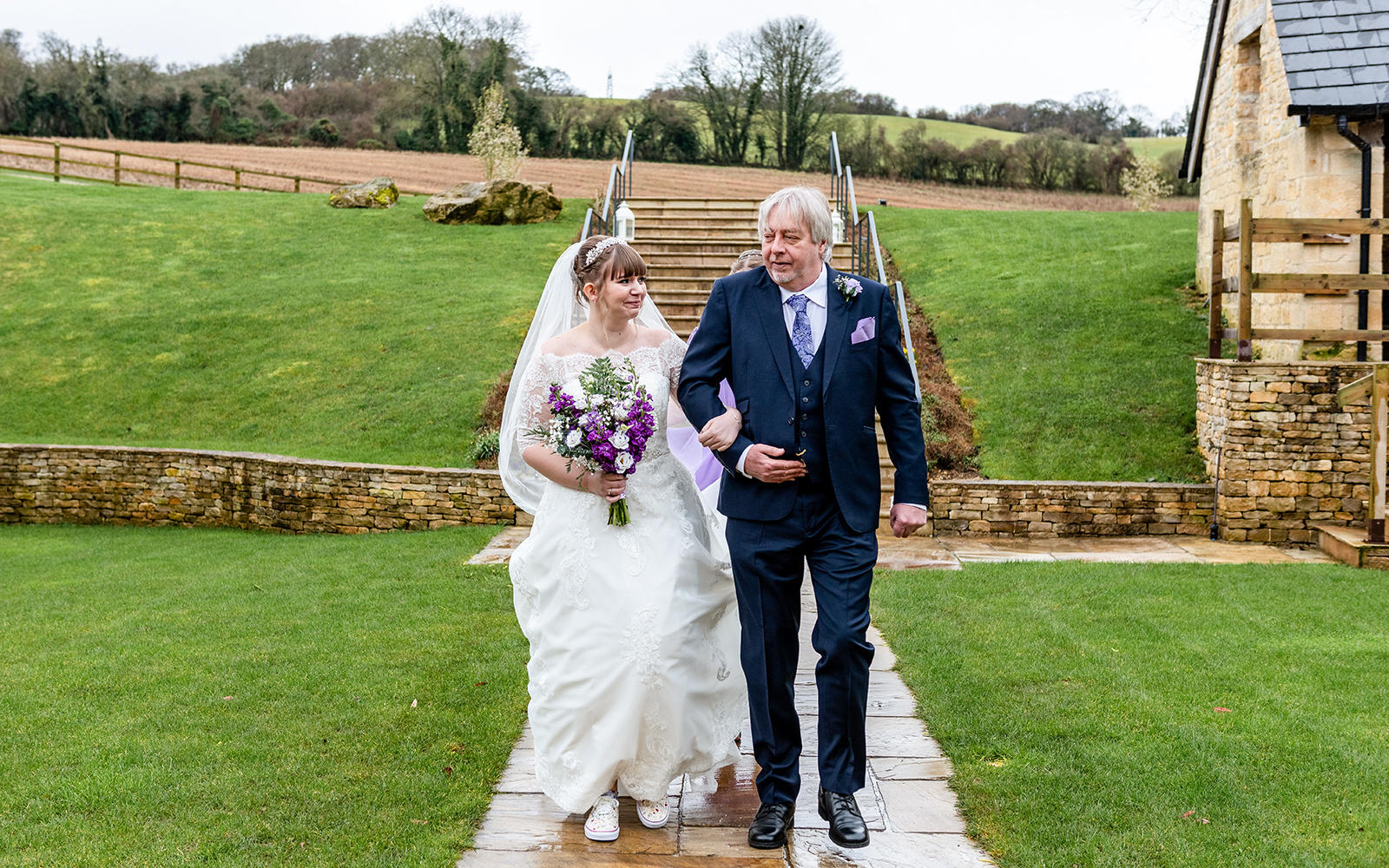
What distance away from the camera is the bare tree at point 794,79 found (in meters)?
36.6

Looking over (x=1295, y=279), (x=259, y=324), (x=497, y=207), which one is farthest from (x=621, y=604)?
(x=497, y=207)

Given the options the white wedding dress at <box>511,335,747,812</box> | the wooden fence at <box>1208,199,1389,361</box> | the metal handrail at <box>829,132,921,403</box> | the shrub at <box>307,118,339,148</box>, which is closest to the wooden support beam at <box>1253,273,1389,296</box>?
the wooden fence at <box>1208,199,1389,361</box>

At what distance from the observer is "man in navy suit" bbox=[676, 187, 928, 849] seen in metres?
3.59

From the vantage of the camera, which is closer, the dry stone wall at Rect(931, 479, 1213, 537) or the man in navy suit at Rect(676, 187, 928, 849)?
the man in navy suit at Rect(676, 187, 928, 849)

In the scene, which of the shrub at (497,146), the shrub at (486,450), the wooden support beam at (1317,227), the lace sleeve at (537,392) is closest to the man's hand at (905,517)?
the lace sleeve at (537,392)

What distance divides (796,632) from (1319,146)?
11.3m

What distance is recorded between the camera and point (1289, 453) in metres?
9.82

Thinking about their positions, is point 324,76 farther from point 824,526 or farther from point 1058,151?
point 824,526

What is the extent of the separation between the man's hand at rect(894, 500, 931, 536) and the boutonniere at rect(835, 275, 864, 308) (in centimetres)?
68

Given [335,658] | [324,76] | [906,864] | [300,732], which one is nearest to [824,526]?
[906,864]

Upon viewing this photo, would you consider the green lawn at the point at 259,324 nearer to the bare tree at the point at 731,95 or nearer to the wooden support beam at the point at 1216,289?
the wooden support beam at the point at 1216,289

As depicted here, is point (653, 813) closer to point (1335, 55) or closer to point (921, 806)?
point (921, 806)

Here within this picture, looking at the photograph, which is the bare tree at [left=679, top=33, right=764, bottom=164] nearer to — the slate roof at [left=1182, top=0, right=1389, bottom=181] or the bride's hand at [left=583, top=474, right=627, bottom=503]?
the slate roof at [left=1182, top=0, right=1389, bottom=181]

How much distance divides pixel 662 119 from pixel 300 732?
34.2 meters
